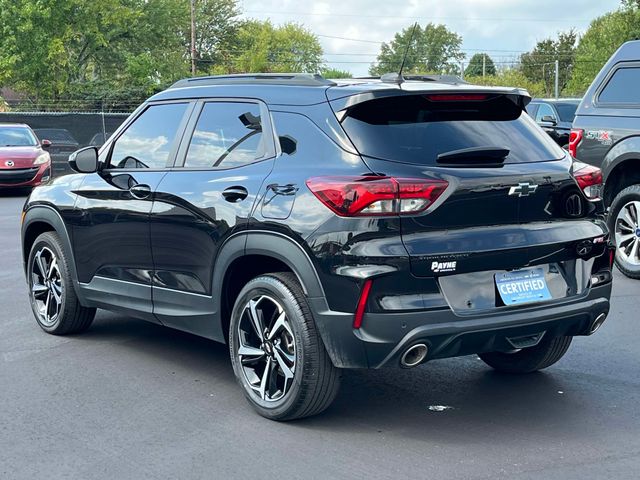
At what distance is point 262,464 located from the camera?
4.49 meters

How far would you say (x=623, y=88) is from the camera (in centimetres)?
980

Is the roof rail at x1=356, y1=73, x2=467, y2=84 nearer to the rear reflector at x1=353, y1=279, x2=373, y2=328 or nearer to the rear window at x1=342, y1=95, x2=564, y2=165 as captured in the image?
the rear window at x1=342, y1=95, x2=564, y2=165

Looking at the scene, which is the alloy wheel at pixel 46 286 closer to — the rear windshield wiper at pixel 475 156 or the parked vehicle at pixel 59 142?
the rear windshield wiper at pixel 475 156

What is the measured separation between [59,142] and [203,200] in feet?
83.3

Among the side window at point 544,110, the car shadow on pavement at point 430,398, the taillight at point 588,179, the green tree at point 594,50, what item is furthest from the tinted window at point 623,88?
the green tree at point 594,50

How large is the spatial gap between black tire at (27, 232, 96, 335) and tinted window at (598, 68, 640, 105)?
18.7 ft

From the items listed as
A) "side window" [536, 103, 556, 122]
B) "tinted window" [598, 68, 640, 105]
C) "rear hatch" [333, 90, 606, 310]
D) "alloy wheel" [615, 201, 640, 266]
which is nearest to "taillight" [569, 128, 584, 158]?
"tinted window" [598, 68, 640, 105]

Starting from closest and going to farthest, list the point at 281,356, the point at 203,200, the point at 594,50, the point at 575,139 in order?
the point at 281,356, the point at 203,200, the point at 575,139, the point at 594,50

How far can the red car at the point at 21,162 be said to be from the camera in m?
A: 20.8

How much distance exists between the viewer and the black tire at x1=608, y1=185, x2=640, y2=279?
951 centimetres

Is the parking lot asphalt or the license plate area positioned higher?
the license plate area

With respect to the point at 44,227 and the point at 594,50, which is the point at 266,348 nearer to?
the point at 44,227

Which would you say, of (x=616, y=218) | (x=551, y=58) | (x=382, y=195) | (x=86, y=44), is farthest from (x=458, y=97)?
(x=551, y=58)

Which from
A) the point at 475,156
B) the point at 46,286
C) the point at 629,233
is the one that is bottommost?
the point at 629,233
